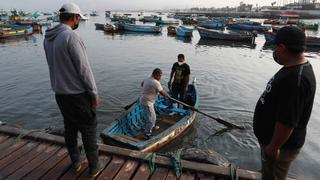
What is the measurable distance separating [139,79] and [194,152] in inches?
473

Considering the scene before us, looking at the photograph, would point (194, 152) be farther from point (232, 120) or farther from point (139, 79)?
point (139, 79)

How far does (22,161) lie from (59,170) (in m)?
0.93

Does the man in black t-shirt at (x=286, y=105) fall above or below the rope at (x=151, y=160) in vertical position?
above

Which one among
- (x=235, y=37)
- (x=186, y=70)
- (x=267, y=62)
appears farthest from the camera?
(x=235, y=37)

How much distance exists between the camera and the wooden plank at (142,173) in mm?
4324

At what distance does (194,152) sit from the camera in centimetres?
517

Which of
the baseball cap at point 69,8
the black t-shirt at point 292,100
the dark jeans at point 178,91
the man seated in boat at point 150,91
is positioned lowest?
the dark jeans at point 178,91

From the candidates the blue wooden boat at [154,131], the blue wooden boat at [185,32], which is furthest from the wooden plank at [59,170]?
the blue wooden boat at [185,32]

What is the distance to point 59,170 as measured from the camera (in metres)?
4.44

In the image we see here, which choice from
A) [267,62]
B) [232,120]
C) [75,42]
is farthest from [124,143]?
[267,62]

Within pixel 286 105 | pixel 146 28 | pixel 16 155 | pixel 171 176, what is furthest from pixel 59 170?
pixel 146 28

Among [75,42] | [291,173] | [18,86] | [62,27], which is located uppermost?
[62,27]

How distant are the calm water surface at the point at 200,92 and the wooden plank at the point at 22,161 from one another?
474 cm

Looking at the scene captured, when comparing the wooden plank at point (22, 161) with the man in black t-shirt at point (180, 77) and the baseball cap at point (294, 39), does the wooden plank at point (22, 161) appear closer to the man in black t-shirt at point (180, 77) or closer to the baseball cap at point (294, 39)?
the baseball cap at point (294, 39)
